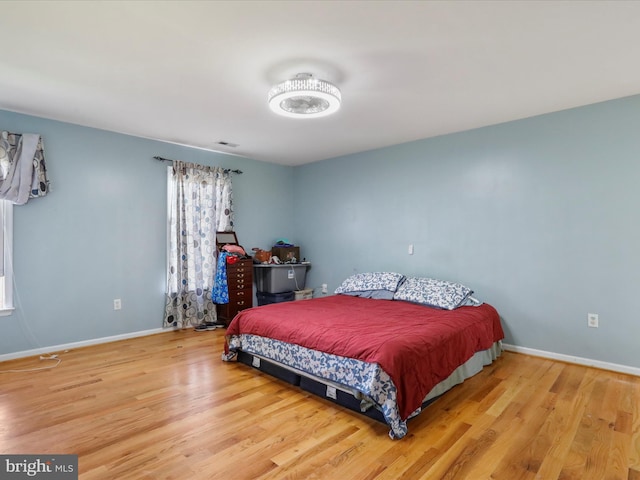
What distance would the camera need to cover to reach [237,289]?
15.3 ft

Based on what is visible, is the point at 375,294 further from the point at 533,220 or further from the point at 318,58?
the point at 318,58

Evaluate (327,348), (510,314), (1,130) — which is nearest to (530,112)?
(510,314)

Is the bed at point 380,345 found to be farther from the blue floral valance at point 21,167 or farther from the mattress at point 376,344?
the blue floral valance at point 21,167

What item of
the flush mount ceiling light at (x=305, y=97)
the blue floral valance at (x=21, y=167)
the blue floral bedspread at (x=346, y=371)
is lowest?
the blue floral bedspread at (x=346, y=371)

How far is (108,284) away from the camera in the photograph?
391 centimetres

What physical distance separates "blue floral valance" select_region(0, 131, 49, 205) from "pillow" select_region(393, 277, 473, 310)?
3.86m

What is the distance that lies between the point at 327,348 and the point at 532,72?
8.21 ft

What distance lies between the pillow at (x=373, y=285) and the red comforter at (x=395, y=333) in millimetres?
311

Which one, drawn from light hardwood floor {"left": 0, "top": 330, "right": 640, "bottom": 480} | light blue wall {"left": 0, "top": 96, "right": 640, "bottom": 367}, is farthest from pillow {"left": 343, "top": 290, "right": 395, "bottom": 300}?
light hardwood floor {"left": 0, "top": 330, "right": 640, "bottom": 480}

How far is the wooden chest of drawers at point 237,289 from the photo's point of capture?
459cm

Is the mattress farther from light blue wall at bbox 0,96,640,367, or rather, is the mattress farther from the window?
the window

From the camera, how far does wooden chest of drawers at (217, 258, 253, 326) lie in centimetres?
459

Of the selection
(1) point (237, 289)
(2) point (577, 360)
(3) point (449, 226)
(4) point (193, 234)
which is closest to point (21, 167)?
(4) point (193, 234)

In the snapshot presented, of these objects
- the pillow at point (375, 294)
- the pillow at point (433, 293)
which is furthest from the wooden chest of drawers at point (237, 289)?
the pillow at point (433, 293)
